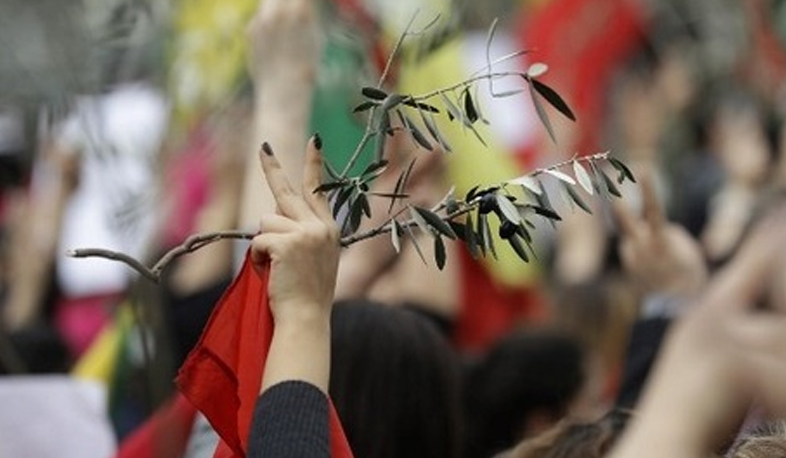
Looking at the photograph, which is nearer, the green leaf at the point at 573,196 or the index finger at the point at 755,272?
the index finger at the point at 755,272

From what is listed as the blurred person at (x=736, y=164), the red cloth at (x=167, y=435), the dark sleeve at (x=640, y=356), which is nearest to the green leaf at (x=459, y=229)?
the red cloth at (x=167, y=435)

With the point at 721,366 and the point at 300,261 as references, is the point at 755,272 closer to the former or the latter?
the point at 721,366

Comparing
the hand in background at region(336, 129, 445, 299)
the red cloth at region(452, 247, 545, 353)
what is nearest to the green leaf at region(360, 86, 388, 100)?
the hand in background at region(336, 129, 445, 299)

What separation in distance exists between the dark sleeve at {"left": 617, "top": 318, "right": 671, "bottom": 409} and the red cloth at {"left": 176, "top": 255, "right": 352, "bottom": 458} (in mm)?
1386

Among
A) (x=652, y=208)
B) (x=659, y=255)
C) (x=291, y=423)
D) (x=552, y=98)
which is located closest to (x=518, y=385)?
(x=659, y=255)

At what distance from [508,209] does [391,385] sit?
2.98 feet

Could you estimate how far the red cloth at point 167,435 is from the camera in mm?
3193

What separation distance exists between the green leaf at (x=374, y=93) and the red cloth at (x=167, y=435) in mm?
853

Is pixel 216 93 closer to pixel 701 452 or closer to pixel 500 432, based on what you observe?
pixel 500 432

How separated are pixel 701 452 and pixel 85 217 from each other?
16.7 ft

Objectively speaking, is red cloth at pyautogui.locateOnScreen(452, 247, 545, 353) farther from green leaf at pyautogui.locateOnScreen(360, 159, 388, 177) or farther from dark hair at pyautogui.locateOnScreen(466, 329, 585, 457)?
green leaf at pyautogui.locateOnScreen(360, 159, 388, 177)

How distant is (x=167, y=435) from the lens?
3221 mm

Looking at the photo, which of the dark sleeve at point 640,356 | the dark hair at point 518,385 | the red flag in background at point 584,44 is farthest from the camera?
the red flag in background at point 584,44

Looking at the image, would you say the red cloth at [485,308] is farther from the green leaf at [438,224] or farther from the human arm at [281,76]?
the green leaf at [438,224]
